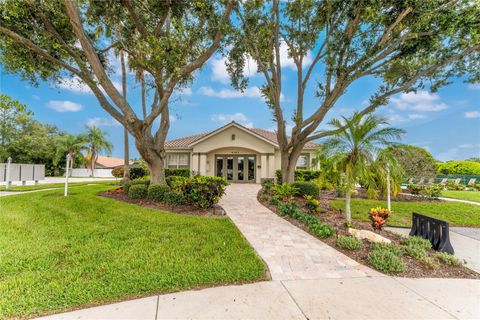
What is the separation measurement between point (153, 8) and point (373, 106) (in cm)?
1111

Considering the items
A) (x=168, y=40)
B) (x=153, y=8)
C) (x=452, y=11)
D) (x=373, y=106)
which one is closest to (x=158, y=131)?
(x=168, y=40)

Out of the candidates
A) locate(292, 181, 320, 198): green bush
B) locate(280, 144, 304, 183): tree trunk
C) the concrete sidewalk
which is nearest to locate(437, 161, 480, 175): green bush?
locate(292, 181, 320, 198): green bush

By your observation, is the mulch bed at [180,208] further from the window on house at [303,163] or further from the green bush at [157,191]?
the window on house at [303,163]

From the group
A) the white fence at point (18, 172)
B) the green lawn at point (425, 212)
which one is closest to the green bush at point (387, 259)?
the green lawn at point (425, 212)

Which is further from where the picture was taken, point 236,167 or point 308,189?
point 236,167

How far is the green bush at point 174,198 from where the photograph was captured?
27.8 ft

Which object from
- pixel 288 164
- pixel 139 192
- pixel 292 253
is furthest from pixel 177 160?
pixel 292 253

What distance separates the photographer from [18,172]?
52.0ft

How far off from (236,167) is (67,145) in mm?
28457

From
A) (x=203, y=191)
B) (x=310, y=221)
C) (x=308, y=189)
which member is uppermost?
(x=203, y=191)

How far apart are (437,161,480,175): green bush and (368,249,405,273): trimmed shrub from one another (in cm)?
3224

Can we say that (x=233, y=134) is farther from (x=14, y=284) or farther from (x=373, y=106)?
(x=14, y=284)

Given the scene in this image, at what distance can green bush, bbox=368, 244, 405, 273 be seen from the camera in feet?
13.2

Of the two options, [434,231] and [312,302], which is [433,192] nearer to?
[434,231]
